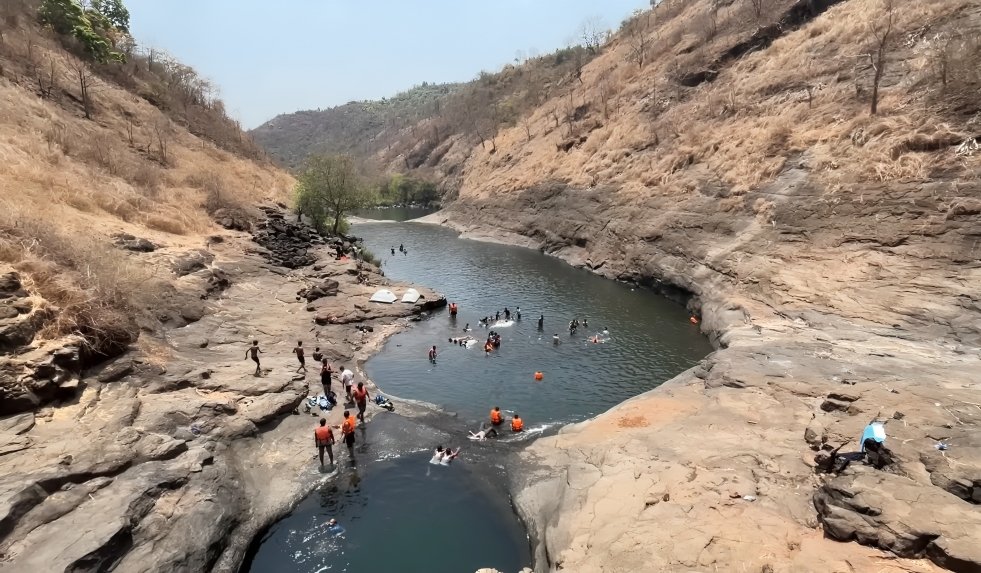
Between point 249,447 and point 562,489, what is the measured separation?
10.4 meters

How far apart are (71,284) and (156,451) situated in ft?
22.6

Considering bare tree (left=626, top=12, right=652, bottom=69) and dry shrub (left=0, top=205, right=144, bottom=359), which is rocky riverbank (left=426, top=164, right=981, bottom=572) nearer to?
dry shrub (left=0, top=205, right=144, bottom=359)

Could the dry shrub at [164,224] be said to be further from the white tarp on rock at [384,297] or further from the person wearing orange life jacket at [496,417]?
the person wearing orange life jacket at [496,417]

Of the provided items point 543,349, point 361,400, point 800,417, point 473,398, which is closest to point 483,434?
point 473,398

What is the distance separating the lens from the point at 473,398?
2389cm

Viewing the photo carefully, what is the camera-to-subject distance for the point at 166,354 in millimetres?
19984

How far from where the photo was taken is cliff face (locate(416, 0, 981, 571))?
38.8 ft

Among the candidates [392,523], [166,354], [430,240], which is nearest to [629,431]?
[392,523]

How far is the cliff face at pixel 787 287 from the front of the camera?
11.8 m

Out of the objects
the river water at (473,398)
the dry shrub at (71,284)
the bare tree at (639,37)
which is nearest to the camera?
the river water at (473,398)

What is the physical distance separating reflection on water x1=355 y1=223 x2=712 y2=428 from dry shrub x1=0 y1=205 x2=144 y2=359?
11.0m

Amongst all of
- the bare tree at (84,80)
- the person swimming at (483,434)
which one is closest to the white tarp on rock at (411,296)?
the person swimming at (483,434)

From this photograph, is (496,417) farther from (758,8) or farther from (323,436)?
(758,8)

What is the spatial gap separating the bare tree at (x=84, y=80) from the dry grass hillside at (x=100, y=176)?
165 millimetres
